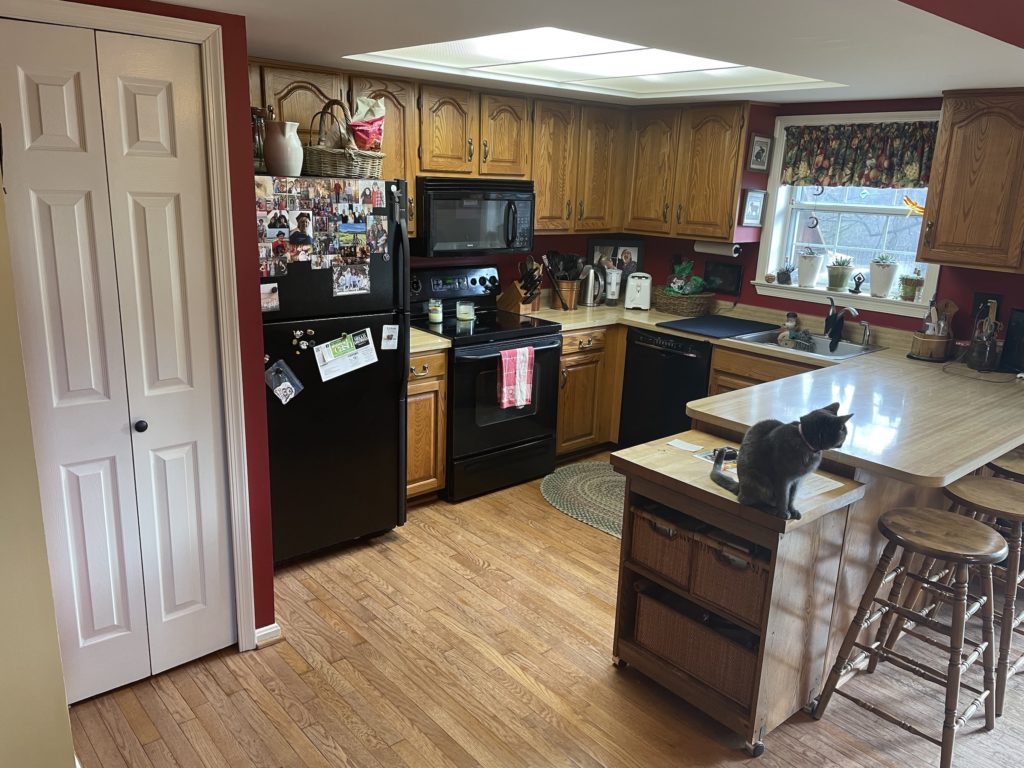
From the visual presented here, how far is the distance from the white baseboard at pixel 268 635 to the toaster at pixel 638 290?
294 centimetres

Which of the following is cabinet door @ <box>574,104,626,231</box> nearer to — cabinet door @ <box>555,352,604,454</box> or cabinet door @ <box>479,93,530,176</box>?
cabinet door @ <box>479,93,530,176</box>

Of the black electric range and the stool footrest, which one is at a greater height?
the black electric range

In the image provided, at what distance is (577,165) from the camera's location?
14.5 ft

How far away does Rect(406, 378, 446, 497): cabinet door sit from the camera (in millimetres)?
3682

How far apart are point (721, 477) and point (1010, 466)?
1.35 meters

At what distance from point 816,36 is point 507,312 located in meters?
2.44

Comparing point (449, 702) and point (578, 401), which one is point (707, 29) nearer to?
point (449, 702)

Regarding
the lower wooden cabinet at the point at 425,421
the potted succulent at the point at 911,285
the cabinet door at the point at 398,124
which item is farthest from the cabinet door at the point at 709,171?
the lower wooden cabinet at the point at 425,421

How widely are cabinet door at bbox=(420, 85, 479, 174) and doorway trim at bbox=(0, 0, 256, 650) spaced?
1.54 meters

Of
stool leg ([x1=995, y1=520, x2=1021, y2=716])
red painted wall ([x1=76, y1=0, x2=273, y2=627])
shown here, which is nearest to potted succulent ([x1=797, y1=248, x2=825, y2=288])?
stool leg ([x1=995, y1=520, x2=1021, y2=716])

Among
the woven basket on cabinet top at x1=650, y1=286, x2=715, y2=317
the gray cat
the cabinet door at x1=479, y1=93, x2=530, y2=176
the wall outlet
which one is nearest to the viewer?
the gray cat

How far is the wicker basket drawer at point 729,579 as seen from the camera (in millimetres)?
2219

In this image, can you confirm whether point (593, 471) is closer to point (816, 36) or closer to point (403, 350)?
point (403, 350)

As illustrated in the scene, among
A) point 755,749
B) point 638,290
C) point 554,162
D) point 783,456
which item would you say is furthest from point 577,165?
point 755,749
